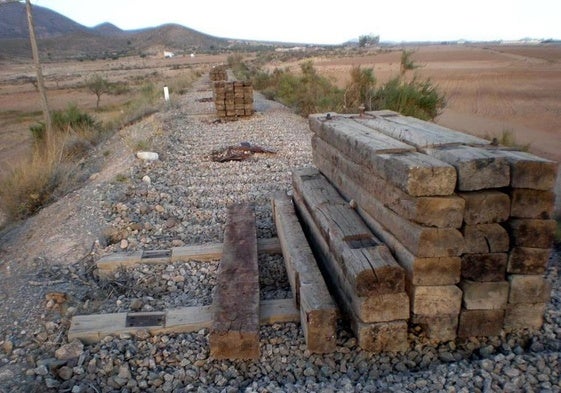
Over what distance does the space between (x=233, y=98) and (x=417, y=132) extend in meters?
12.3

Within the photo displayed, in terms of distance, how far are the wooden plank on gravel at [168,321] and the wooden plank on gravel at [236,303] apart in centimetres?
21

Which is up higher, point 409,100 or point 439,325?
point 409,100

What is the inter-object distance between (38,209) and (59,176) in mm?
960

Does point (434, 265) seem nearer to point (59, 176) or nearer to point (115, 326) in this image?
point (115, 326)

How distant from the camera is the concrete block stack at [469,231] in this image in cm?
308

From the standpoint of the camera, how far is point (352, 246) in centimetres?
358

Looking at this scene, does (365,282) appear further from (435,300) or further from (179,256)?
(179,256)

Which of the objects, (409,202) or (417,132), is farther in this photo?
(417,132)

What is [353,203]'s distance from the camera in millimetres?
4375

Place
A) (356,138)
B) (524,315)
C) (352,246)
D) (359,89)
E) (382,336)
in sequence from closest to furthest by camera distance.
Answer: (382,336), (524,315), (352,246), (356,138), (359,89)

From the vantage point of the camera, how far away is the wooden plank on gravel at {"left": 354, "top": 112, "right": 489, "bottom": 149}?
3699mm

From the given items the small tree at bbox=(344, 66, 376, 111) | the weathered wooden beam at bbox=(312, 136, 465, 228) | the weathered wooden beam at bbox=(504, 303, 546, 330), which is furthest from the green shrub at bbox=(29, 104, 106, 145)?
the weathered wooden beam at bbox=(504, 303, 546, 330)

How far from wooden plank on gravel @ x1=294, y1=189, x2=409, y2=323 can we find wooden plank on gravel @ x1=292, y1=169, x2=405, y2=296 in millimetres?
44

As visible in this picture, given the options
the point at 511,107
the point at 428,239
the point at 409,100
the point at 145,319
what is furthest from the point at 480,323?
the point at 511,107
